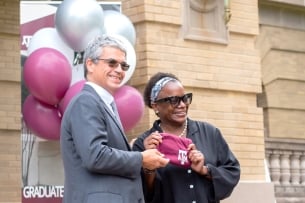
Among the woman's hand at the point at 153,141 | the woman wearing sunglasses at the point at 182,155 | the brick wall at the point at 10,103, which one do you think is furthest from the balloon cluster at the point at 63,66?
the woman's hand at the point at 153,141

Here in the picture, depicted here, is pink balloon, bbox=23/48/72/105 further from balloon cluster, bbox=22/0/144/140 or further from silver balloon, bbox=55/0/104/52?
silver balloon, bbox=55/0/104/52

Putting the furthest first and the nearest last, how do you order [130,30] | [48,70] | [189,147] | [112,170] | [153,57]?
[153,57], [130,30], [48,70], [189,147], [112,170]

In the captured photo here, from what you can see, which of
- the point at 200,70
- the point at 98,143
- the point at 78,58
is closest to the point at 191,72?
the point at 200,70

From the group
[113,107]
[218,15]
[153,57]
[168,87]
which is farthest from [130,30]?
[113,107]

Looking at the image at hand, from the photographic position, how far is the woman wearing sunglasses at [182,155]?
4113mm

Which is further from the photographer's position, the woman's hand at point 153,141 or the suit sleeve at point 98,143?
the woman's hand at point 153,141

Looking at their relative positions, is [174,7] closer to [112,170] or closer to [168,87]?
[168,87]

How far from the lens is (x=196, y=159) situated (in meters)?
4.09

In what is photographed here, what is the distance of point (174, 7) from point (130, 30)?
1108 millimetres

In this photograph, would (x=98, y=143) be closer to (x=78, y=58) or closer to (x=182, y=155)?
(x=182, y=155)

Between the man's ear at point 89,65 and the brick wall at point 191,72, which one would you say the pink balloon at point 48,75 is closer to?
the brick wall at point 191,72

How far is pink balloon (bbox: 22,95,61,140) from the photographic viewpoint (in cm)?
643

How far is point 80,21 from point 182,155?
96.9 inches

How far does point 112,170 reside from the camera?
3537mm
